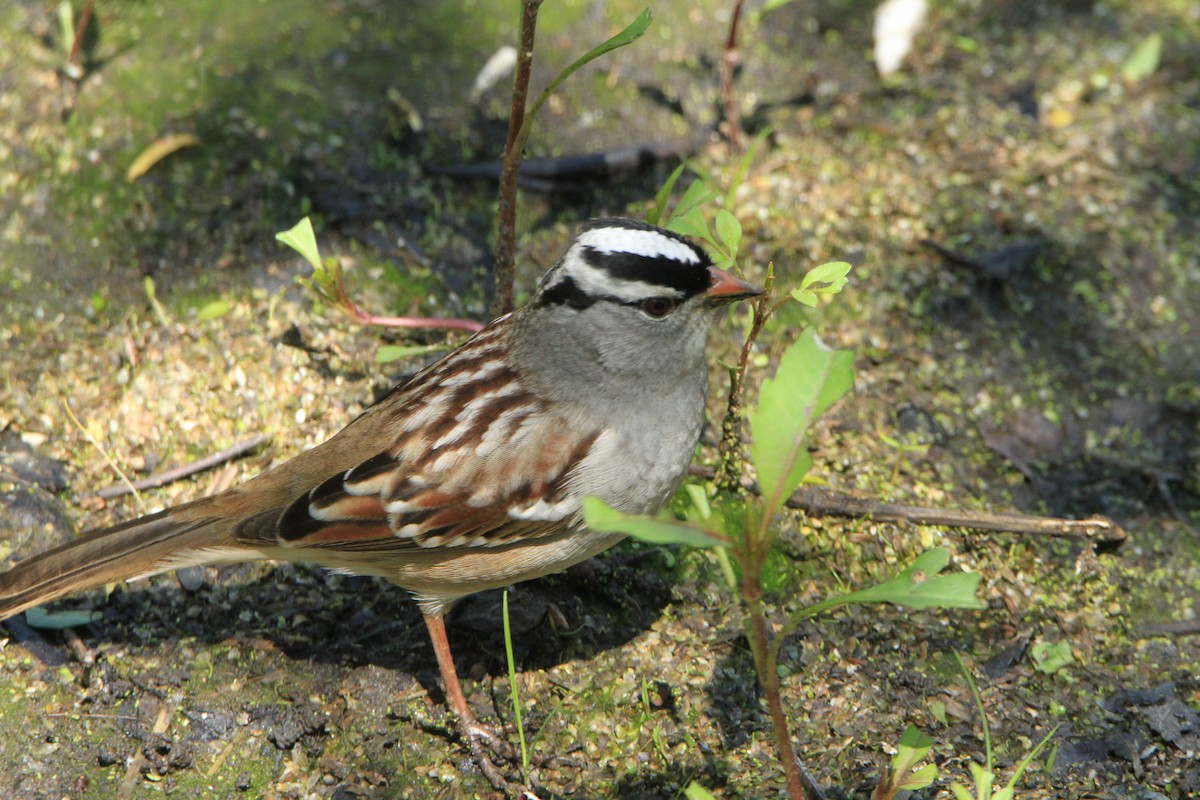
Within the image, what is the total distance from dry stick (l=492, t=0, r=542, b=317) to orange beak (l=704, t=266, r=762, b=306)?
0.79 metres

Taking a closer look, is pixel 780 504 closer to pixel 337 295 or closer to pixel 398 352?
pixel 398 352

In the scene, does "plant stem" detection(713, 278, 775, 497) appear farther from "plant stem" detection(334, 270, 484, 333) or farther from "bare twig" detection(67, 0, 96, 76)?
"bare twig" detection(67, 0, 96, 76)

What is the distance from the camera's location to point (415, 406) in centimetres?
385

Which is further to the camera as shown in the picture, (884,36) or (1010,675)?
(884,36)

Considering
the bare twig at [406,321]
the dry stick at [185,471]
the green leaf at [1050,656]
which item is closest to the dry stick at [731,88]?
the bare twig at [406,321]

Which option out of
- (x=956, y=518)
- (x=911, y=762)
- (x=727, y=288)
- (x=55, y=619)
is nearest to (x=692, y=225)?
(x=727, y=288)

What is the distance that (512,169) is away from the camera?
3.99 metres

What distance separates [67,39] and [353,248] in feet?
5.79

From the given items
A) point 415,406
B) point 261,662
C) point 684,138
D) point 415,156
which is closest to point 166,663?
point 261,662

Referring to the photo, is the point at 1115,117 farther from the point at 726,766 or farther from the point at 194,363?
the point at 194,363

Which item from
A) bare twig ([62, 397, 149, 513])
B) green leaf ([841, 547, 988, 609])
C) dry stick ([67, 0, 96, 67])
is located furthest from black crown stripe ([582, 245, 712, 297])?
dry stick ([67, 0, 96, 67])

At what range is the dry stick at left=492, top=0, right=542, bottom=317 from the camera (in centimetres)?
369

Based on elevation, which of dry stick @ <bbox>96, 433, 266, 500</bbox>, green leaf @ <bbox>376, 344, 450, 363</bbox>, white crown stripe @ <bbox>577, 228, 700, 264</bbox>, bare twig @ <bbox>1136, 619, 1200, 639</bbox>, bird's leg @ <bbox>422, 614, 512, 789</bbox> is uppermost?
white crown stripe @ <bbox>577, 228, 700, 264</bbox>

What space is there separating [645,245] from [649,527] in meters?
1.46
